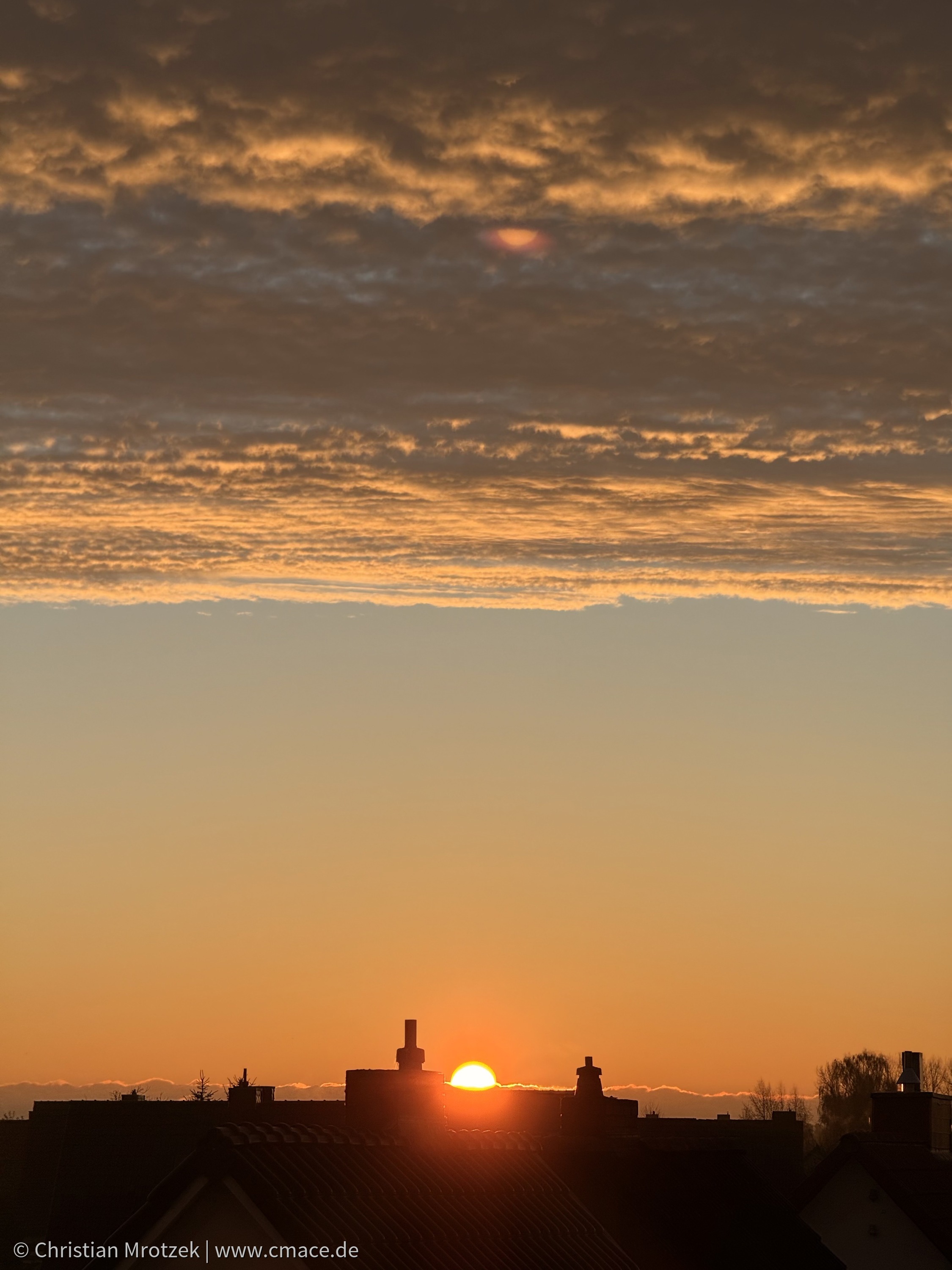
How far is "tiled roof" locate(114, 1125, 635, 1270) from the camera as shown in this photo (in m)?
23.0

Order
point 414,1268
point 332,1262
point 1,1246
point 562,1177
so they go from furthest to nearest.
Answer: point 1,1246
point 562,1177
point 414,1268
point 332,1262

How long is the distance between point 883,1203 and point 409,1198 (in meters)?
16.7

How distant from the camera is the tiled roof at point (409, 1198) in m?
23.0

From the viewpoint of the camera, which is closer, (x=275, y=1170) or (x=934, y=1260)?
(x=275, y=1170)

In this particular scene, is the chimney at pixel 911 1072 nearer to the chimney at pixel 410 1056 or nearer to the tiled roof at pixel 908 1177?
the tiled roof at pixel 908 1177

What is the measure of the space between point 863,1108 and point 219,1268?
382ft

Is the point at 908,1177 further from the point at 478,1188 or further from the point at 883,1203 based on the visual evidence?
the point at 478,1188

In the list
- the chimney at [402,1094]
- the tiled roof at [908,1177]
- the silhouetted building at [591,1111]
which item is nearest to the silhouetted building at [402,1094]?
the chimney at [402,1094]

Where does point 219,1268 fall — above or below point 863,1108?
below

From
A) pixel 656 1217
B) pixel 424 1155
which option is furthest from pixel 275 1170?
pixel 656 1217

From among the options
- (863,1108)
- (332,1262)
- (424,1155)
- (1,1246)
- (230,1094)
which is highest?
(863,1108)

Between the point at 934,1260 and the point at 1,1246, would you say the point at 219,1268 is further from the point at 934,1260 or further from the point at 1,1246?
the point at 1,1246

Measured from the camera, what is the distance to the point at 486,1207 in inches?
1036

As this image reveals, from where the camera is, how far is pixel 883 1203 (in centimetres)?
3747
